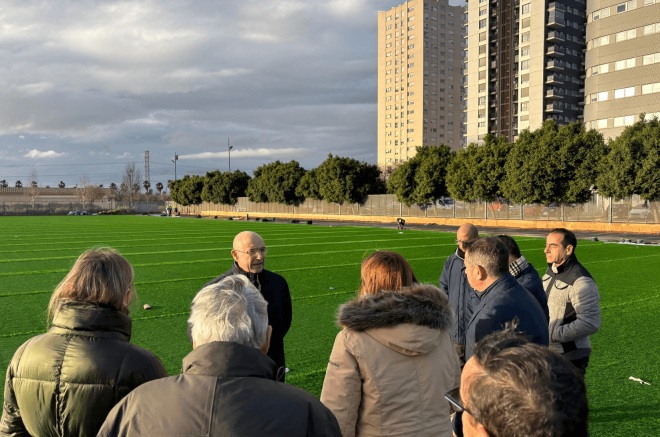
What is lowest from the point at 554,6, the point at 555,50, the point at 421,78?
the point at 555,50

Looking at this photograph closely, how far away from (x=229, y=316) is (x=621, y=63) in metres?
71.9

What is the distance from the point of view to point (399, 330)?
2334mm

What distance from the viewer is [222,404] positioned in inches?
61.7

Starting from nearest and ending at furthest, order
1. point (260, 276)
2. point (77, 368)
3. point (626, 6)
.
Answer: point (77, 368) < point (260, 276) < point (626, 6)

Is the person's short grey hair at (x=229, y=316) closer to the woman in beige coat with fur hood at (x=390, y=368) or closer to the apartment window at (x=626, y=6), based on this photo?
the woman in beige coat with fur hood at (x=390, y=368)

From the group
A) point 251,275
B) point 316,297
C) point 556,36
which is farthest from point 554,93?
point 251,275

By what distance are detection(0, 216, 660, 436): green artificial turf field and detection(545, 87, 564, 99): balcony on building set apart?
5932 centimetres

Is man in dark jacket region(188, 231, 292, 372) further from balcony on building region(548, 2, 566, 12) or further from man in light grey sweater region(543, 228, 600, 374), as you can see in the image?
balcony on building region(548, 2, 566, 12)

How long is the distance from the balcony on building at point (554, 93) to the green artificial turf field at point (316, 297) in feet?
195

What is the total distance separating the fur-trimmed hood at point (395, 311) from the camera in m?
2.33

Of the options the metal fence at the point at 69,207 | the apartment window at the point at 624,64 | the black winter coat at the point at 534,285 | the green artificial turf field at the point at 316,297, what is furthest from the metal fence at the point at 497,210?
the metal fence at the point at 69,207

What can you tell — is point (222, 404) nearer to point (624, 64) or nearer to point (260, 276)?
point (260, 276)

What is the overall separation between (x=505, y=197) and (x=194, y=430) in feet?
131

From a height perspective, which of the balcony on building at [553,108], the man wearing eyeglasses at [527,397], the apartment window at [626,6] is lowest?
the man wearing eyeglasses at [527,397]
